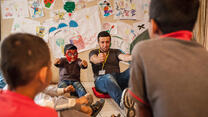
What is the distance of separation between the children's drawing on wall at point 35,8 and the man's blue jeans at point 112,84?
53.6 inches

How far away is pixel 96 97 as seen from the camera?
1799 millimetres

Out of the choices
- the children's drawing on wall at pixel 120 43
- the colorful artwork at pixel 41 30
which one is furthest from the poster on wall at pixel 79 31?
the children's drawing on wall at pixel 120 43

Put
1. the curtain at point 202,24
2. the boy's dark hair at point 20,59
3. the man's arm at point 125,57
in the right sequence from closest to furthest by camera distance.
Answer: the boy's dark hair at point 20,59 < the man's arm at point 125,57 < the curtain at point 202,24

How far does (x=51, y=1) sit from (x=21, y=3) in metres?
0.46

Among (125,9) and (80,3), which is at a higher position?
(80,3)

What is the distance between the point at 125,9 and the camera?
244cm

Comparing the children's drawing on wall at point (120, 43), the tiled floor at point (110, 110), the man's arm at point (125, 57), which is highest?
the children's drawing on wall at point (120, 43)

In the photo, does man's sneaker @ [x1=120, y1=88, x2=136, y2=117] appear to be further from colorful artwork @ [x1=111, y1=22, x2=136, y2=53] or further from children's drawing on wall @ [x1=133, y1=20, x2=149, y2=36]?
children's drawing on wall @ [x1=133, y1=20, x2=149, y2=36]

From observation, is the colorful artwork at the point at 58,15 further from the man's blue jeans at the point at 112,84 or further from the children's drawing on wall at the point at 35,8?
the man's blue jeans at the point at 112,84

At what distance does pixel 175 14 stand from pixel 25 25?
2.40m

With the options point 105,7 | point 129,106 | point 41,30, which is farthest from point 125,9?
point 129,106

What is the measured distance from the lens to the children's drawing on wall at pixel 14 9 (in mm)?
2484

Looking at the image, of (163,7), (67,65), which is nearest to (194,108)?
(163,7)

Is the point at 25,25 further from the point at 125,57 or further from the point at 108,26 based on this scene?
the point at 125,57
